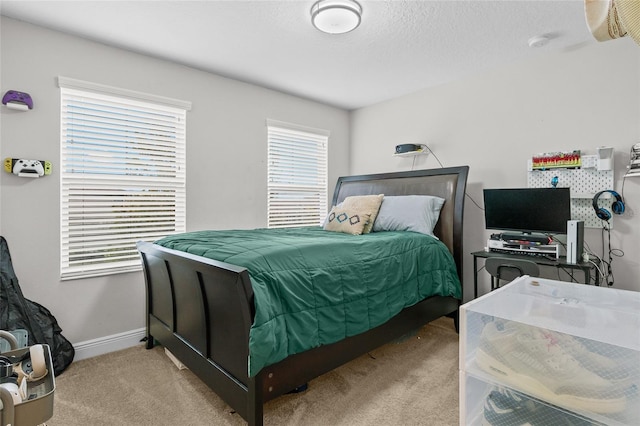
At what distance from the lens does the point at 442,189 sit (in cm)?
310

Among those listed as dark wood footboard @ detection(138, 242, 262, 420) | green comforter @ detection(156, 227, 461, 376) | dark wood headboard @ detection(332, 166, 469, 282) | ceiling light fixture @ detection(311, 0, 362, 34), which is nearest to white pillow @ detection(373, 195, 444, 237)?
dark wood headboard @ detection(332, 166, 469, 282)

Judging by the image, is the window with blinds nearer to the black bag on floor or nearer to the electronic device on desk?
the black bag on floor

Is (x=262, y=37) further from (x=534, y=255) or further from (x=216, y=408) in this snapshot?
(x=534, y=255)

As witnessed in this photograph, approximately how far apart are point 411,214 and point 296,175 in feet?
5.06

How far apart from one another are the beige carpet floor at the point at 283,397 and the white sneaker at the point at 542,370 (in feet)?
2.57

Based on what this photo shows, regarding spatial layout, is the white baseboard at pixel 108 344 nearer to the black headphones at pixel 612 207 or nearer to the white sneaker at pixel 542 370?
the white sneaker at pixel 542 370

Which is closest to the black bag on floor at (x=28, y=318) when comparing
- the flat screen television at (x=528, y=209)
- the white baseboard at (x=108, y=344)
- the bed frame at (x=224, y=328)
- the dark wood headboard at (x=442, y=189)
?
the white baseboard at (x=108, y=344)

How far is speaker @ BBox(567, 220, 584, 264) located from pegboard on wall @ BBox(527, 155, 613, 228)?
35 centimetres

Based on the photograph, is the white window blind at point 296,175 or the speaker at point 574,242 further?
the white window blind at point 296,175

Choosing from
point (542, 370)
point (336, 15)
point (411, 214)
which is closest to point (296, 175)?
point (411, 214)

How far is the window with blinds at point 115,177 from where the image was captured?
242cm

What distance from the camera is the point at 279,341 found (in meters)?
1.49

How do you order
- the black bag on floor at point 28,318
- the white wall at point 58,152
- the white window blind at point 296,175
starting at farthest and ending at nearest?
the white window blind at point 296,175
the white wall at point 58,152
the black bag on floor at point 28,318

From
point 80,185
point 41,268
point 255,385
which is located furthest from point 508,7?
point 41,268
